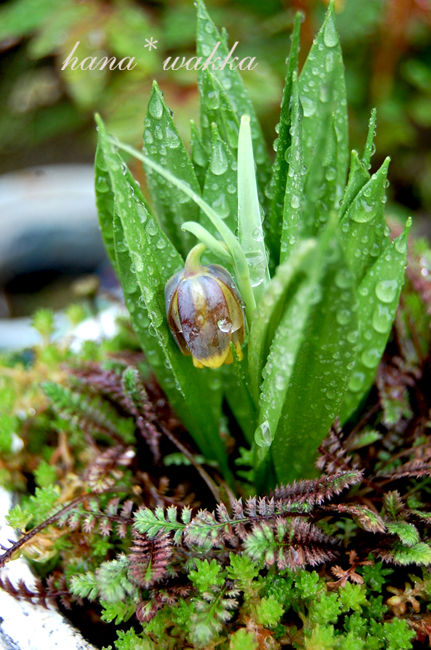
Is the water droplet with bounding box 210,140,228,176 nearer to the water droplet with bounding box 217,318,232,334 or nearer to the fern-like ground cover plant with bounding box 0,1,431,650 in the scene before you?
the fern-like ground cover plant with bounding box 0,1,431,650

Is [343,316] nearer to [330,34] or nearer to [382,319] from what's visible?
[382,319]

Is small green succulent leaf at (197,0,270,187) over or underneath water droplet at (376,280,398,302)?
over

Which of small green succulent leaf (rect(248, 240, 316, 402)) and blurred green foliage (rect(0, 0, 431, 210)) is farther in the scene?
blurred green foliage (rect(0, 0, 431, 210))

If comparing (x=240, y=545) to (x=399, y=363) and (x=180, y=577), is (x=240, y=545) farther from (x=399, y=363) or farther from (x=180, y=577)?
(x=399, y=363)

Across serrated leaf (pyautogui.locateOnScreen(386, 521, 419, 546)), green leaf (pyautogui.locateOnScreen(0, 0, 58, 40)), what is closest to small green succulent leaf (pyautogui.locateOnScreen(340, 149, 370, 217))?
serrated leaf (pyautogui.locateOnScreen(386, 521, 419, 546))

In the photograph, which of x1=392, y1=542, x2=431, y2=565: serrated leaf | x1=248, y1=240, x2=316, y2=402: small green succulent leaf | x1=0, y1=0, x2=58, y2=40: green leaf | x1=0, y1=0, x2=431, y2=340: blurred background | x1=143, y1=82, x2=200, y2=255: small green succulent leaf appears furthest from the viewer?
x1=0, y1=0, x2=58, y2=40: green leaf

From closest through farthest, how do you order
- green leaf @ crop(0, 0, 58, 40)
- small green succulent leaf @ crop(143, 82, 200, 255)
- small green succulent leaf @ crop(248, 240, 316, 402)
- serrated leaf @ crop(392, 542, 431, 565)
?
1. small green succulent leaf @ crop(248, 240, 316, 402)
2. serrated leaf @ crop(392, 542, 431, 565)
3. small green succulent leaf @ crop(143, 82, 200, 255)
4. green leaf @ crop(0, 0, 58, 40)

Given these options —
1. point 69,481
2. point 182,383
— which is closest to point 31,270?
point 69,481
